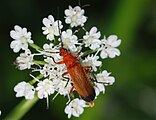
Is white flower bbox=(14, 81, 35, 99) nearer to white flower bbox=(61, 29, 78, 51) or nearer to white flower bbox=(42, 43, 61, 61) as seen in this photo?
white flower bbox=(42, 43, 61, 61)

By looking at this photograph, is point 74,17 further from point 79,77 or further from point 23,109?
point 23,109

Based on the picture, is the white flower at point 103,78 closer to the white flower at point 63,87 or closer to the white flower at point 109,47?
the white flower at point 109,47

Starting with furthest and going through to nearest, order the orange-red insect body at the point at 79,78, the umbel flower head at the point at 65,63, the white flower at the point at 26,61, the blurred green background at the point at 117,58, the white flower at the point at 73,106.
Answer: the blurred green background at the point at 117,58
the white flower at the point at 73,106
the white flower at the point at 26,61
the umbel flower head at the point at 65,63
the orange-red insect body at the point at 79,78

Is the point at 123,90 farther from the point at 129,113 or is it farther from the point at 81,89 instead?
the point at 81,89

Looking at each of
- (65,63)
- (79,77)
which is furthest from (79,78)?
(65,63)

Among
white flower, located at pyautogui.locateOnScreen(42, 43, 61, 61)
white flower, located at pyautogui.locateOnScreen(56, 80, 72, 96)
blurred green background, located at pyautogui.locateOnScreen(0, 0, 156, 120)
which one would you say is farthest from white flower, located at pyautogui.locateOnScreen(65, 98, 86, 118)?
blurred green background, located at pyautogui.locateOnScreen(0, 0, 156, 120)

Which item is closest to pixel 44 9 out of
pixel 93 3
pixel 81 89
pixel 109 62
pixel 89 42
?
pixel 93 3

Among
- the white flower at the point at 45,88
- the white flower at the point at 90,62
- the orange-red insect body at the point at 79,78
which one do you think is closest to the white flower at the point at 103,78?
the white flower at the point at 90,62
